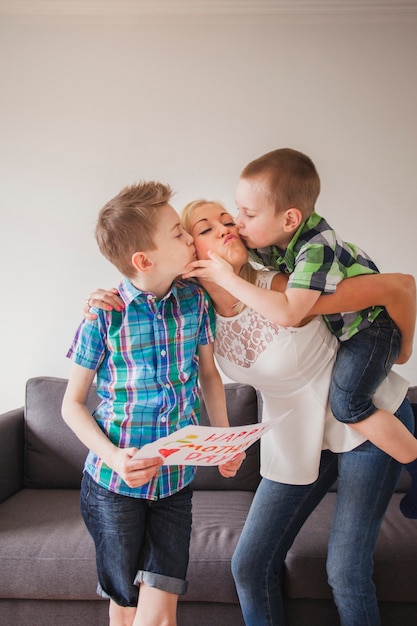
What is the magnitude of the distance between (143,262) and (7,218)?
5.98ft

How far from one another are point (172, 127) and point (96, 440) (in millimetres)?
1973

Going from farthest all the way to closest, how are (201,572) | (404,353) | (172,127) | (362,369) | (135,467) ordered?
(172,127), (201,572), (404,353), (362,369), (135,467)

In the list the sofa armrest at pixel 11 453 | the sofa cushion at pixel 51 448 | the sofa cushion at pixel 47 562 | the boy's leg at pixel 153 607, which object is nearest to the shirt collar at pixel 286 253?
the boy's leg at pixel 153 607

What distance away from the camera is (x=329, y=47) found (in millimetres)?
2799

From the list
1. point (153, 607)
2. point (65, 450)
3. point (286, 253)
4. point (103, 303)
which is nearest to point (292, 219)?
point (286, 253)

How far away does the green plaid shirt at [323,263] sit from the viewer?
1.30 m

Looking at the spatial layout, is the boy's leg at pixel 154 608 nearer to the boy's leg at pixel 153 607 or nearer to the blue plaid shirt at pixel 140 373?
the boy's leg at pixel 153 607

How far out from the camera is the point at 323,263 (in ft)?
4.32

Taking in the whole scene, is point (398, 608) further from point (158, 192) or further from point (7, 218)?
point (7, 218)

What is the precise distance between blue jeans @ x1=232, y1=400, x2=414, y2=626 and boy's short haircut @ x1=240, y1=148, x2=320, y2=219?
0.62 m

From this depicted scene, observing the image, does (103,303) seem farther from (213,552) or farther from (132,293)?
(213,552)

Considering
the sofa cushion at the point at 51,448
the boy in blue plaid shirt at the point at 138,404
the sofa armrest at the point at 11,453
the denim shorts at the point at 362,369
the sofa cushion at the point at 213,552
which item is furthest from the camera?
the sofa cushion at the point at 51,448

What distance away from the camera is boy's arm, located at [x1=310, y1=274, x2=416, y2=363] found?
1.35 m

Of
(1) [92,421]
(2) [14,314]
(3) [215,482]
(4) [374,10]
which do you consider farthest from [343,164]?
(1) [92,421]
